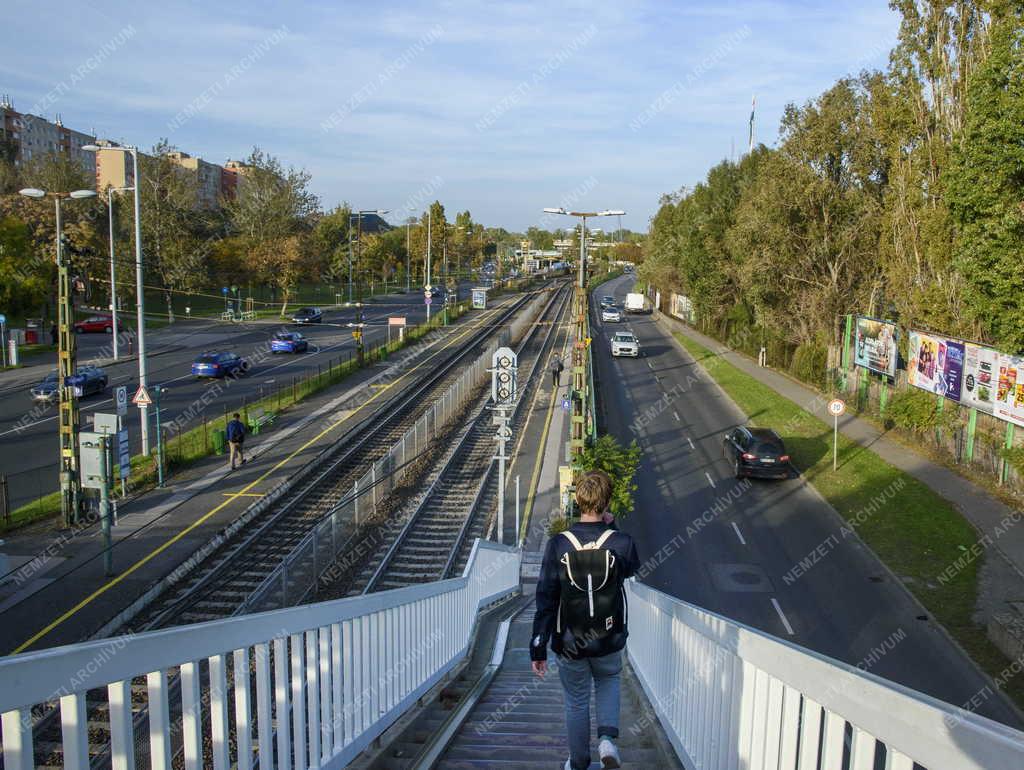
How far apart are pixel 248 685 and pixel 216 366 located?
36.1 m

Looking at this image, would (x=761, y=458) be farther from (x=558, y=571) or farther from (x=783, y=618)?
(x=558, y=571)

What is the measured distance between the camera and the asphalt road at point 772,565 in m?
14.6

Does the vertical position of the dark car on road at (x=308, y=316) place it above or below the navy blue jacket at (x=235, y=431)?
above

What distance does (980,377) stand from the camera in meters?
23.1

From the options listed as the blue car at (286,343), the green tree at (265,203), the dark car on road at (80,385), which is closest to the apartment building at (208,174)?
the green tree at (265,203)

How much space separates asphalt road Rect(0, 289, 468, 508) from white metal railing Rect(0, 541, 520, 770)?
19.0 meters

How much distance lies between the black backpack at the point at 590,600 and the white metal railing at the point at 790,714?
1.59 feet

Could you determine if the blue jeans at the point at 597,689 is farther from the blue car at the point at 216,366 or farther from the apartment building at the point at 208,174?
the apartment building at the point at 208,174

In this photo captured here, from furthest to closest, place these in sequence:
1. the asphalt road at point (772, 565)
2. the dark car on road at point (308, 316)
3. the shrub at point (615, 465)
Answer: the dark car on road at point (308, 316) < the shrub at point (615, 465) < the asphalt road at point (772, 565)

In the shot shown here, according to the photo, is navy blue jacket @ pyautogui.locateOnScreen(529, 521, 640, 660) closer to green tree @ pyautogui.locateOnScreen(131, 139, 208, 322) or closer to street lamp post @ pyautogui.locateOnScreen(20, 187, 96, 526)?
street lamp post @ pyautogui.locateOnScreen(20, 187, 96, 526)

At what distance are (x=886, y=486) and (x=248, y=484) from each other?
18333mm

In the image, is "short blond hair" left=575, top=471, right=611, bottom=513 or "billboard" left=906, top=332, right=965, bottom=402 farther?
"billboard" left=906, top=332, right=965, bottom=402

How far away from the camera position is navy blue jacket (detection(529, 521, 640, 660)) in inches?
171

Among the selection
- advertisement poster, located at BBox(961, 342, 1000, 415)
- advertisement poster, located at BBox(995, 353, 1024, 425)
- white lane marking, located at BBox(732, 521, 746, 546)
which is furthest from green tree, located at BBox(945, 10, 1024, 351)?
white lane marking, located at BBox(732, 521, 746, 546)
